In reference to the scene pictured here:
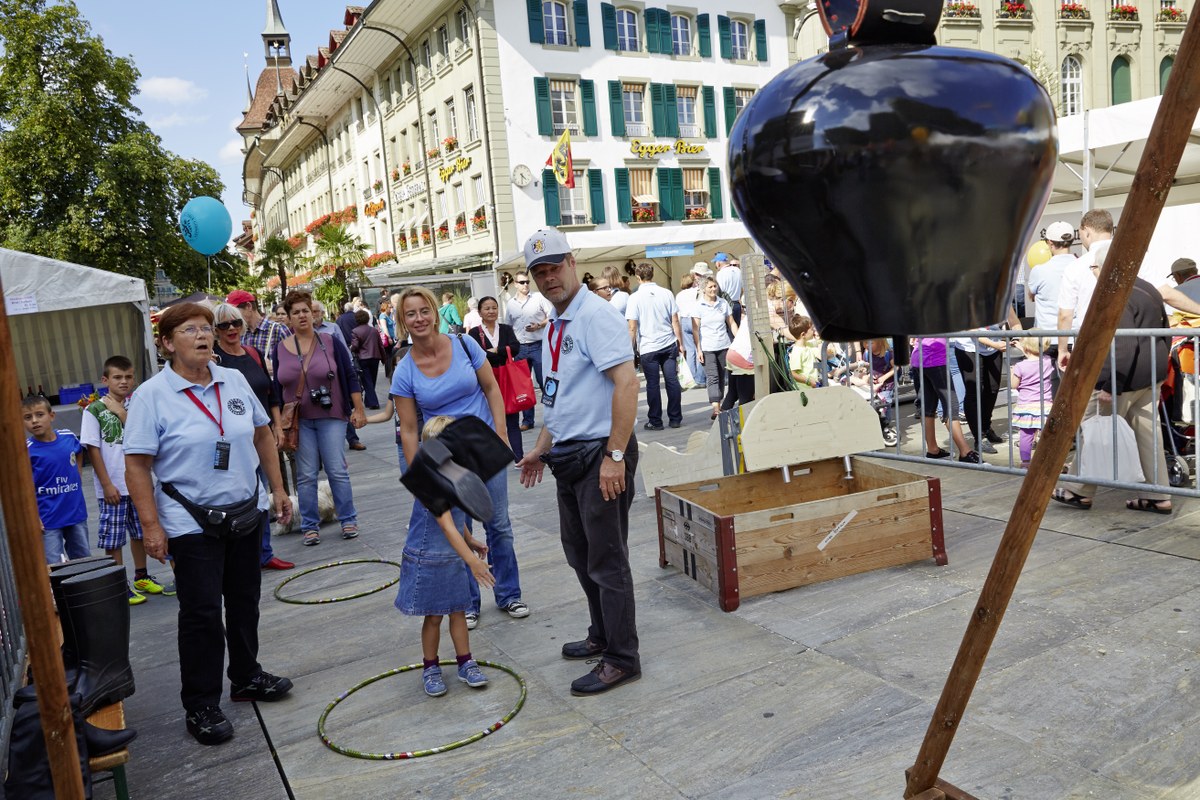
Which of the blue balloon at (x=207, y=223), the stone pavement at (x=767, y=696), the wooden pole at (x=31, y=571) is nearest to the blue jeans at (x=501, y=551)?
the stone pavement at (x=767, y=696)

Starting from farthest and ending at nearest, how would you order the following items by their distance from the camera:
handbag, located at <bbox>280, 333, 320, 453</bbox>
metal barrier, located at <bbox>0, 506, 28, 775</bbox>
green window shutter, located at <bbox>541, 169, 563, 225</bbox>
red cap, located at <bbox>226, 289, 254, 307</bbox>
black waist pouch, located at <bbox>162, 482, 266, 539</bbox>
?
green window shutter, located at <bbox>541, 169, 563, 225</bbox>, red cap, located at <bbox>226, 289, 254, 307</bbox>, handbag, located at <bbox>280, 333, 320, 453</bbox>, black waist pouch, located at <bbox>162, 482, 266, 539</bbox>, metal barrier, located at <bbox>0, 506, 28, 775</bbox>

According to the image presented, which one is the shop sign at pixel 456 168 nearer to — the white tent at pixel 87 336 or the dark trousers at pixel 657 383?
the white tent at pixel 87 336

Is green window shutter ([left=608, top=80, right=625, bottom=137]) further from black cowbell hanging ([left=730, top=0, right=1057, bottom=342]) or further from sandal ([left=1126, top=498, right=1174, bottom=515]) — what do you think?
black cowbell hanging ([left=730, top=0, right=1057, bottom=342])

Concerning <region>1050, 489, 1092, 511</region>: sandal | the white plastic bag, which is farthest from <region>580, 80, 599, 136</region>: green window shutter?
the white plastic bag

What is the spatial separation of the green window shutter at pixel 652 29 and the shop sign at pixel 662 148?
120 inches

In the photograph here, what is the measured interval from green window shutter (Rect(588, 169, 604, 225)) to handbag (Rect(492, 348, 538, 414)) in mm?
20730

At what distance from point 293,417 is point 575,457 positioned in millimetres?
3514

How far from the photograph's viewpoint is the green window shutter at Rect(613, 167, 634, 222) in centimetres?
2833

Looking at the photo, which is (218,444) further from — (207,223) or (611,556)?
(207,223)

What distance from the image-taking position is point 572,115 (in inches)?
1106

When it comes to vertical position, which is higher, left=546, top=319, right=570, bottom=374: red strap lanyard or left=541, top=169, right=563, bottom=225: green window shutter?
left=541, top=169, right=563, bottom=225: green window shutter

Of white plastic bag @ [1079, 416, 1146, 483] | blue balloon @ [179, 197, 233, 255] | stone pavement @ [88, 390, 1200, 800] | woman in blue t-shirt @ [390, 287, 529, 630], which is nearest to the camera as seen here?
stone pavement @ [88, 390, 1200, 800]

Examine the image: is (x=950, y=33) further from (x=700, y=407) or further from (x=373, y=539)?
(x=373, y=539)

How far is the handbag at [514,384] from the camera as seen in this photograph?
7820 mm
